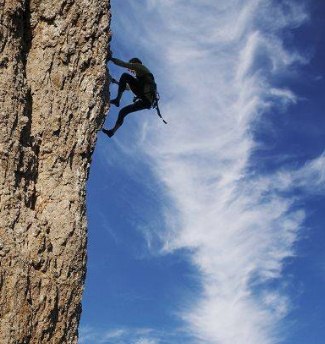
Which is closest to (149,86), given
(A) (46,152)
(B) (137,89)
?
(B) (137,89)

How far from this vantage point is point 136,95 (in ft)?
55.1

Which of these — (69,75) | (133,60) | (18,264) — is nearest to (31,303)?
(18,264)

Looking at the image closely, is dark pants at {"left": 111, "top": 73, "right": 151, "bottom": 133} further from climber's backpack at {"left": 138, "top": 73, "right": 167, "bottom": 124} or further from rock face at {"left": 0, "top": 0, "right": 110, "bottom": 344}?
rock face at {"left": 0, "top": 0, "right": 110, "bottom": 344}

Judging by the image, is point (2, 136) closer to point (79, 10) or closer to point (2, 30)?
point (2, 30)

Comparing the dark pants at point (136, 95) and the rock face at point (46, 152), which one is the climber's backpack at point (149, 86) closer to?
the dark pants at point (136, 95)

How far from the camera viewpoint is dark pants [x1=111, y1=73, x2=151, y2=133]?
16.4m

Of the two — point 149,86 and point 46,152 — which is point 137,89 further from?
point 46,152

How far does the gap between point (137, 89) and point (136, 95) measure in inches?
9.2

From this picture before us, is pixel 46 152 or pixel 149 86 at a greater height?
pixel 149 86

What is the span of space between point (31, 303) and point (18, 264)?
0.64 m

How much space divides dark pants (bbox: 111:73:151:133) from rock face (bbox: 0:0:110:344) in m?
4.51

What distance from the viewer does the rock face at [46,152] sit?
880cm

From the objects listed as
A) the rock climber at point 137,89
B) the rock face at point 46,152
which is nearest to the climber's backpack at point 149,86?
the rock climber at point 137,89

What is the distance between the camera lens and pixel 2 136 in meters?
9.33
